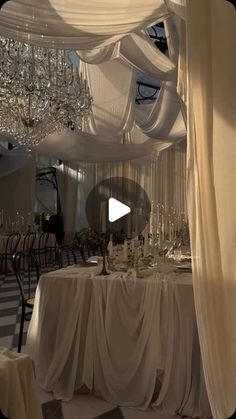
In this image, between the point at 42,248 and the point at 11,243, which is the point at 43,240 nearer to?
the point at 42,248

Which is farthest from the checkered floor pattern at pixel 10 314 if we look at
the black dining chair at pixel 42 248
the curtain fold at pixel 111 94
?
the curtain fold at pixel 111 94

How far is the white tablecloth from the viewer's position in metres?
1.23

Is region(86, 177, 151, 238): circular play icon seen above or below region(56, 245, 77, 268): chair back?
above

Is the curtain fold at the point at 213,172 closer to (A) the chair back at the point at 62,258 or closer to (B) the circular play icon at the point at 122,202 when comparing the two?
(A) the chair back at the point at 62,258

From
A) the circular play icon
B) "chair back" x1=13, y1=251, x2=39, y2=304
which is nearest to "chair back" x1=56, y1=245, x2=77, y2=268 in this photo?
"chair back" x1=13, y1=251, x2=39, y2=304

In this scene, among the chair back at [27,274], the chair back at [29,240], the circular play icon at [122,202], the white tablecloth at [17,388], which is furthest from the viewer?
the circular play icon at [122,202]

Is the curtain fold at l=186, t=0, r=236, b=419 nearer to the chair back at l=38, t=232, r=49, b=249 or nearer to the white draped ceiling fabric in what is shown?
the white draped ceiling fabric

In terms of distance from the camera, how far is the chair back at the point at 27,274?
10.7ft

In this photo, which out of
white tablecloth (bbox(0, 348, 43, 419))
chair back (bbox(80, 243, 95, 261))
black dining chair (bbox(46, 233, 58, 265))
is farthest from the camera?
black dining chair (bbox(46, 233, 58, 265))

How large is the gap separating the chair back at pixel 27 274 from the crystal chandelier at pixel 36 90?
5.72ft

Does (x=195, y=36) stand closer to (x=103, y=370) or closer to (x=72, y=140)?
(x=103, y=370)

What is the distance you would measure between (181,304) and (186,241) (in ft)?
8.24

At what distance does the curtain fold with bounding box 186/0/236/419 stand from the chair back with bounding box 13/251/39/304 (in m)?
1.95

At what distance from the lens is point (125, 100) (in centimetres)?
498
